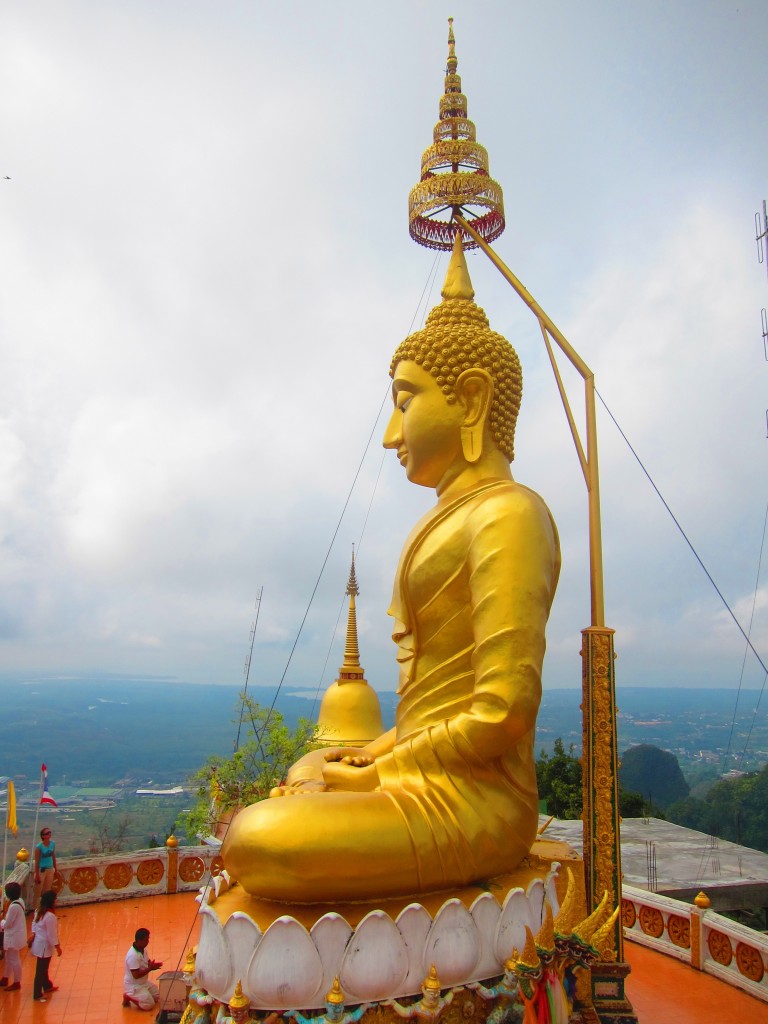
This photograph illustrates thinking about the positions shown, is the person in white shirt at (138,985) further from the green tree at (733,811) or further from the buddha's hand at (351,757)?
the green tree at (733,811)

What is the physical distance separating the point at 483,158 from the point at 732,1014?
8821 mm

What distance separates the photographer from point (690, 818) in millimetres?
27938

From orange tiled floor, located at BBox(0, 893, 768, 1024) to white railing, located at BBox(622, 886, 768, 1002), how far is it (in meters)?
0.11

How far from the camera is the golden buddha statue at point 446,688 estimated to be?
470 cm

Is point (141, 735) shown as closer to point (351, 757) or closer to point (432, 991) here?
point (351, 757)

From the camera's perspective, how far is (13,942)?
722cm

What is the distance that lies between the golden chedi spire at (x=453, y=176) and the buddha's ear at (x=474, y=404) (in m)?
2.92

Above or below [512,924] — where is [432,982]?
below

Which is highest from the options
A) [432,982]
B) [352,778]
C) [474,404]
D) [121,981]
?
[474,404]

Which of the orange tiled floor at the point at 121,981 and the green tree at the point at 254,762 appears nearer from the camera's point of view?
the orange tiled floor at the point at 121,981

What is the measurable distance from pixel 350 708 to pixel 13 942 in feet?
22.6

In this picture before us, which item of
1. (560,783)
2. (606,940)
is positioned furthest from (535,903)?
(560,783)

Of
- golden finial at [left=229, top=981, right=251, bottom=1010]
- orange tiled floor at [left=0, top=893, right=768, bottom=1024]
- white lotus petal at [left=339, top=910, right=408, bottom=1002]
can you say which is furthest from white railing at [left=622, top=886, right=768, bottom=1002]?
golden finial at [left=229, top=981, right=251, bottom=1010]

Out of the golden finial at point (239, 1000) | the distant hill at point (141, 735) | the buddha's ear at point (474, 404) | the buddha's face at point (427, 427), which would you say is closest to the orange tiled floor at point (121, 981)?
the golden finial at point (239, 1000)
